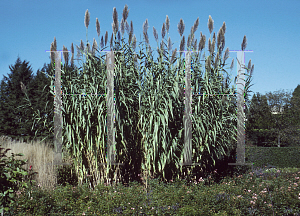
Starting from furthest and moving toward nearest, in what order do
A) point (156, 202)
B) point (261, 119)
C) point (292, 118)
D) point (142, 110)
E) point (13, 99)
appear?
point (261, 119)
point (292, 118)
point (13, 99)
point (142, 110)
point (156, 202)

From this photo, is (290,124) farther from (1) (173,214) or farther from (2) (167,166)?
(1) (173,214)

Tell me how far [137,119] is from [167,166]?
876mm

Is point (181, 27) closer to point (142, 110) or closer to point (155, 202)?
point (142, 110)

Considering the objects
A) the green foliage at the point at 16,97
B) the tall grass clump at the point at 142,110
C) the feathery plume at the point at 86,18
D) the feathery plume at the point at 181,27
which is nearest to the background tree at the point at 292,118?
the tall grass clump at the point at 142,110

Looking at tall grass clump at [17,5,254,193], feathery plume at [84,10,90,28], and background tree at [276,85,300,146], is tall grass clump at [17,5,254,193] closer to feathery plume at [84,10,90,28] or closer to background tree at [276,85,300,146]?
feathery plume at [84,10,90,28]

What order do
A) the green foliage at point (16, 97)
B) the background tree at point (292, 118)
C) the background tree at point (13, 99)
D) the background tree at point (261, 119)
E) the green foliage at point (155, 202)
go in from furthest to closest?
the background tree at point (261, 119), the background tree at point (292, 118), the background tree at point (13, 99), the green foliage at point (16, 97), the green foliage at point (155, 202)

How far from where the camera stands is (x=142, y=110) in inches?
147

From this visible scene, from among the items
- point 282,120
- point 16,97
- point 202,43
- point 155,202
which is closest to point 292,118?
point 282,120

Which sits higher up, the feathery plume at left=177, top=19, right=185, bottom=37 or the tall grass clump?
the feathery plume at left=177, top=19, right=185, bottom=37

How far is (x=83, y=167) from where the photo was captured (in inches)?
150

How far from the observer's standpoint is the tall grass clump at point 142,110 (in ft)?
12.0

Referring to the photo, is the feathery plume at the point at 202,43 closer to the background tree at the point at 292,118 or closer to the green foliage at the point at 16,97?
the green foliage at the point at 16,97

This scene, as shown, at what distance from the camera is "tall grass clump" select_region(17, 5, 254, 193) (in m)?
3.64

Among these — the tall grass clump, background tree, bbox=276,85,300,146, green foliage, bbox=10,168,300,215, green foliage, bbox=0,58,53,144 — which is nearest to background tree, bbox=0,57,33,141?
green foliage, bbox=0,58,53,144
